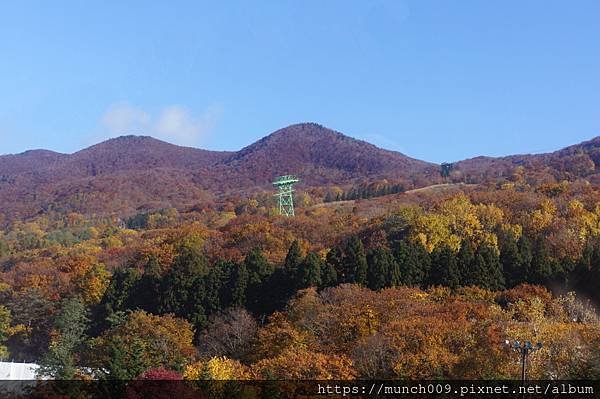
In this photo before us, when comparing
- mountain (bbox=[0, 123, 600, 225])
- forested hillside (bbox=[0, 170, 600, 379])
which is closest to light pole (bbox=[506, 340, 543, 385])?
forested hillside (bbox=[0, 170, 600, 379])

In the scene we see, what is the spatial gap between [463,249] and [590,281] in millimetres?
6181

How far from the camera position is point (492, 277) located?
35.4m

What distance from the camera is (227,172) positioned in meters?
159

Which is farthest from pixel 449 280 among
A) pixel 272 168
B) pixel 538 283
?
pixel 272 168

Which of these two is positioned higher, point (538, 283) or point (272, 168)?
point (272, 168)

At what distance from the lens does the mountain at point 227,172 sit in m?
106

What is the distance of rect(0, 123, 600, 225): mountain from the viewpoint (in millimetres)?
105875

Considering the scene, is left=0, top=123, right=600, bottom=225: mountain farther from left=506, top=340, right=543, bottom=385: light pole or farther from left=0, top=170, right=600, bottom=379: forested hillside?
left=506, top=340, right=543, bottom=385: light pole

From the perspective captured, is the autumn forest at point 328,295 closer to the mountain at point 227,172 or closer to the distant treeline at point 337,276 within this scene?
the distant treeline at point 337,276

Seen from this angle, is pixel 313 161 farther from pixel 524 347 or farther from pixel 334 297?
pixel 524 347

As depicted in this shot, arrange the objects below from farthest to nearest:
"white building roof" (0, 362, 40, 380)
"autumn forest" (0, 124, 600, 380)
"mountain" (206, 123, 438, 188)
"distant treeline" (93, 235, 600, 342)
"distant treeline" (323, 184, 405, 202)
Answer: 1. "mountain" (206, 123, 438, 188)
2. "distant treeline" (323, 184, 405, 202)
3. "distant treeline" (93, 235, 600, 342)
4. "white building roof" (0, 362, 40, 380)
5. "autumn forest" (0, 124, 600, 380)

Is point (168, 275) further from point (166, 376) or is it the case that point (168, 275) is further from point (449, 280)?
point (166, 376)

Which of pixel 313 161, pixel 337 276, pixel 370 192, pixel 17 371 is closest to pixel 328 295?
pixel 337 276

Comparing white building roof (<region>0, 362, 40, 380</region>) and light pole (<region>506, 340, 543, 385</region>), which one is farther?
white building roof (<region>0, 362, 40, 380</region>)
